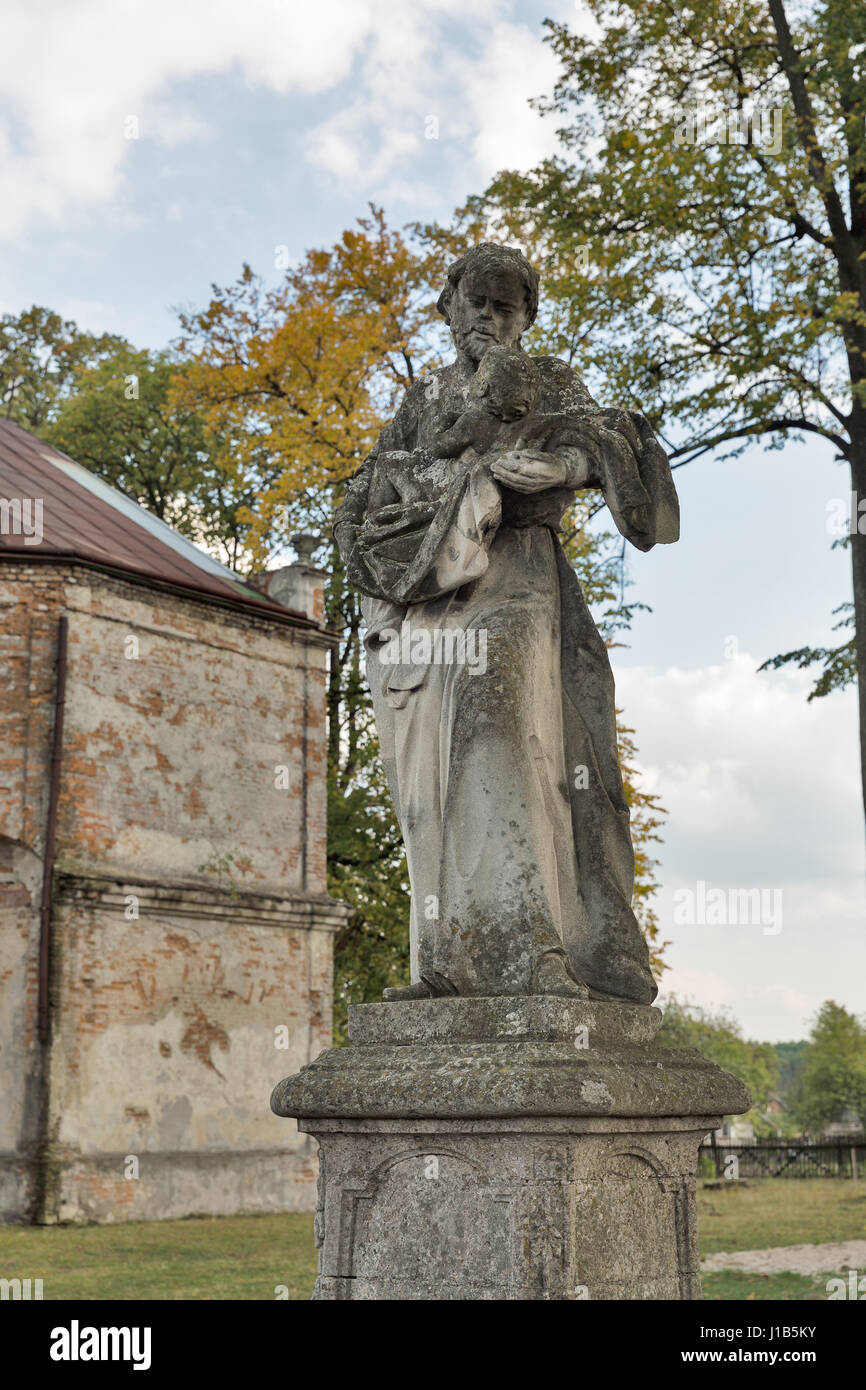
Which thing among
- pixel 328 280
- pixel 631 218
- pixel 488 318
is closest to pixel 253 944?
pixel 328 280

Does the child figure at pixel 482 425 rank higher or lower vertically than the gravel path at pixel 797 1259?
higher

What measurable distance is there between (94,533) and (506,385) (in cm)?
1504

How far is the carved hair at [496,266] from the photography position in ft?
14.1

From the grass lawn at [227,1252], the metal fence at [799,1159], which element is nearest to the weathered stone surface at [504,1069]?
the grass lawn at [227,1252]

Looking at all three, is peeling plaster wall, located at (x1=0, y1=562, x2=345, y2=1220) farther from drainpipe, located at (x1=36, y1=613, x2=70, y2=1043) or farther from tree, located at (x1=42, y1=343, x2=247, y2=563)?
tree, located at (x1=42, y1=343, x2=247, y2=563)

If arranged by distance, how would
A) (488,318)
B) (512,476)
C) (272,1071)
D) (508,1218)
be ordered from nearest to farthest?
(508,1218) → (512,476) → (488,318) → (272,1071)

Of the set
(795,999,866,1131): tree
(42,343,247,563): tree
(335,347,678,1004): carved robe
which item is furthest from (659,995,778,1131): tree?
(335,347,678,1004): carved robe

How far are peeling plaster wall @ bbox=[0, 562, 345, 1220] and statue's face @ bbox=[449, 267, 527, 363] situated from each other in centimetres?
1276

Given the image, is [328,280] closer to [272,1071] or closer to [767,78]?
[767,78]

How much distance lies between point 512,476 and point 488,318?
669mm

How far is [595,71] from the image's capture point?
47.1ft

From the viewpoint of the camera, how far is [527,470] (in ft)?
13.2

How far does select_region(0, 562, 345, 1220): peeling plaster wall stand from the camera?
1577cm

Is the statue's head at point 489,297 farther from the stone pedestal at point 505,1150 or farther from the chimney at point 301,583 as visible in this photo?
the chimney at point 301,583
